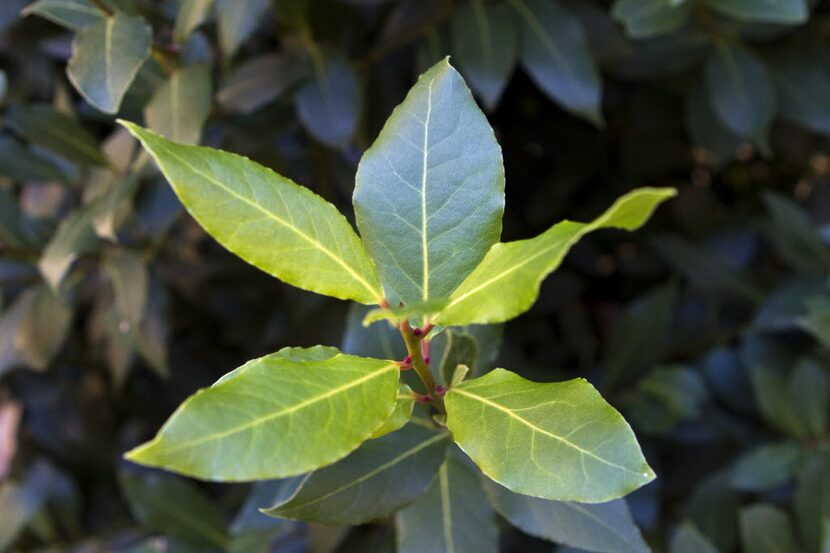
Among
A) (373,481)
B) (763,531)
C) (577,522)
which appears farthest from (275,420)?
(763,531)

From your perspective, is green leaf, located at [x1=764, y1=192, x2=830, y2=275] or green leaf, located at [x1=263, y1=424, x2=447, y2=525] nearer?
green leaf, located at [x1=263, y1=424, x2=447, y2=525]

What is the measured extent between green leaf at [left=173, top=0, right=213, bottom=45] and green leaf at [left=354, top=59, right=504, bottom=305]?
1.24 feet

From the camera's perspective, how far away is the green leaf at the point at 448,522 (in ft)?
2.59

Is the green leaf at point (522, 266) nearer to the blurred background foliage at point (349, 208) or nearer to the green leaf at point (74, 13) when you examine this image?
the blurred background foliage at point (349, 208)

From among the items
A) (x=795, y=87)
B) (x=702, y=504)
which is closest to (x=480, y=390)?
(x=702, y=504)

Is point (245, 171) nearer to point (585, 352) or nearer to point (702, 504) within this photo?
point (702, 504)

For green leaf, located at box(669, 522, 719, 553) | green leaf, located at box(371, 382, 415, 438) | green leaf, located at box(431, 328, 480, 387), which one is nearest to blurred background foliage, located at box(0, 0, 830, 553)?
green leaf, located at box(669, 522, 719, 553)

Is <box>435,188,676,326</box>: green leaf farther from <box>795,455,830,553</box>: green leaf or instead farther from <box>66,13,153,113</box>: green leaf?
<box>795,455,830,553</box>: green leaf

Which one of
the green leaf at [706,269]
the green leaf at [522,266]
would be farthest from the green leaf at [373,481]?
the green leaf at [706,269]

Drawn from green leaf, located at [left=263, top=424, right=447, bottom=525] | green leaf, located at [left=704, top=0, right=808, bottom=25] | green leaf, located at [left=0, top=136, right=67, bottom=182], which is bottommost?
green leaf, located at [left=263, top=424, right=447, bottom=525]

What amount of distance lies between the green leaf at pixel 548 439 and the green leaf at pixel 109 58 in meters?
0.48

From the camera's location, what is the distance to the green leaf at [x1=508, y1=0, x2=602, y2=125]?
1.16 meters

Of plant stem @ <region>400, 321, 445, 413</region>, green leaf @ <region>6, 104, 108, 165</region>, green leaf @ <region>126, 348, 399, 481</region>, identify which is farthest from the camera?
green leaf @ <region>6, 104, 108, 165</region>

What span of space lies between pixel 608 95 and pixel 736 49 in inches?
9.8
